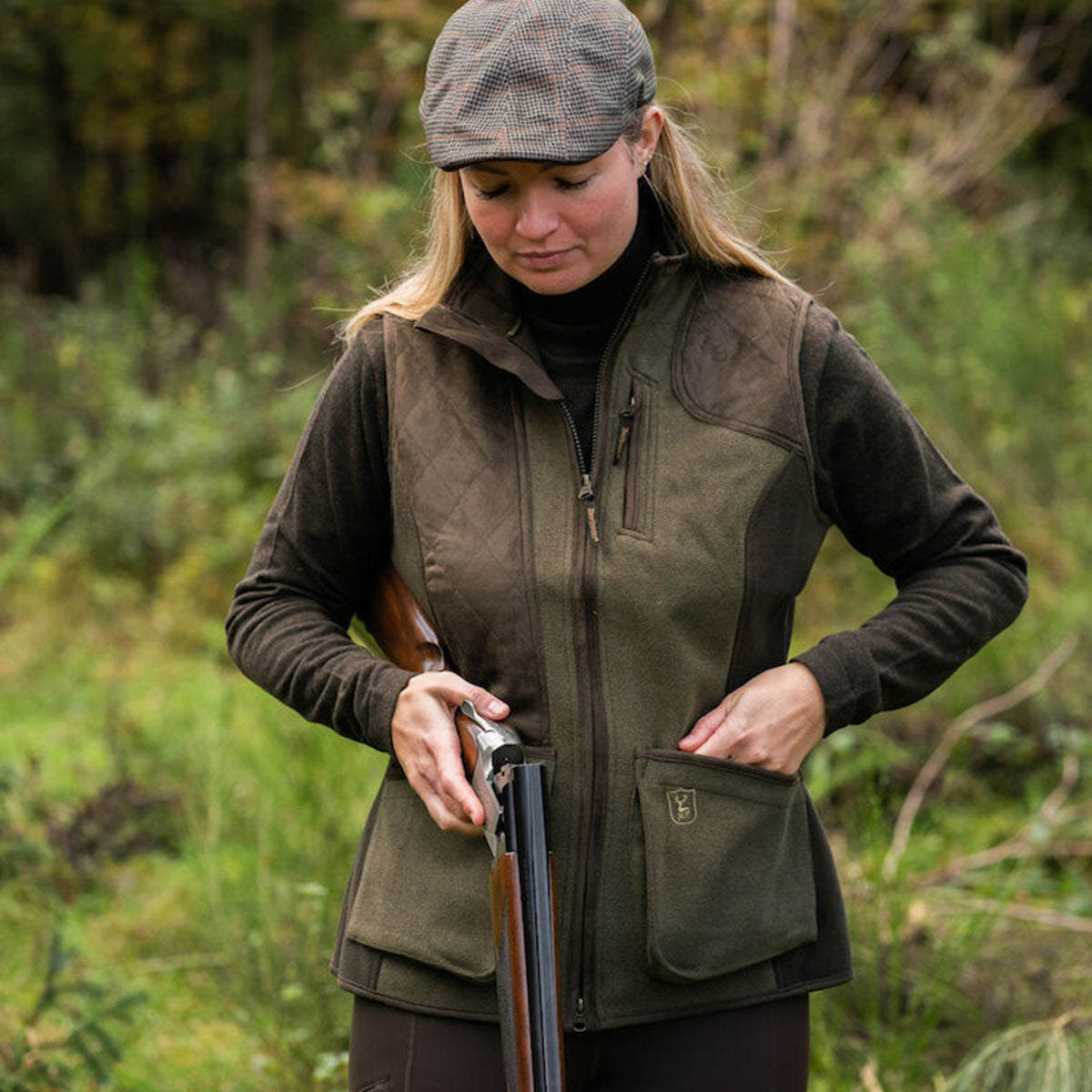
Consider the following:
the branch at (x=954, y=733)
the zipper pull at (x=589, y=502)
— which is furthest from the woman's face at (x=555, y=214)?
the branch at (x=954, y=733)

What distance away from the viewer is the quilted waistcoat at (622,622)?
1.90m

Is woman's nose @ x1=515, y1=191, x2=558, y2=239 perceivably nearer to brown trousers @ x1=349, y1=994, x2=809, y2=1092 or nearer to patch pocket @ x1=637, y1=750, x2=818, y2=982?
patch pocket @ x1=637, y1=750, x2=818, y2=982

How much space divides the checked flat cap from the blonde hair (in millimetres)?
156

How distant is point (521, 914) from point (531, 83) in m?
0.93

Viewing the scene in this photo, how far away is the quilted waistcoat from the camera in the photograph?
190cm

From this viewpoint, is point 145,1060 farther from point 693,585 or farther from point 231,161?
point 231,161

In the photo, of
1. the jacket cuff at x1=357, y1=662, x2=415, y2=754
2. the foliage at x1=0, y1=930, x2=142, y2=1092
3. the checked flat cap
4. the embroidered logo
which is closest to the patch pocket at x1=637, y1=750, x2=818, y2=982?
the embroidered logo

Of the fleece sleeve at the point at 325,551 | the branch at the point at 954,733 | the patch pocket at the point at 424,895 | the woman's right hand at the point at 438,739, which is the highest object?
the fleece sleeve at the point at 325,551

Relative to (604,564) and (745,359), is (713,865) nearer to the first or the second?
(604,564)

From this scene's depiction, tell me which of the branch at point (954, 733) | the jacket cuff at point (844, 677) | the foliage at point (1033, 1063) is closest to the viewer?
the jacket cuff at point (844, 677)

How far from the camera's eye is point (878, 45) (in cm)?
877

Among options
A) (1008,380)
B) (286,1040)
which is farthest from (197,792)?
(1008,380)

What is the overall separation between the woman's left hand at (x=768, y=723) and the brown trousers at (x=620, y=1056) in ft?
1.03

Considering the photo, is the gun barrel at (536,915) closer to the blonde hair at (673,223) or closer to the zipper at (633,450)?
the zipper at (633,450)
